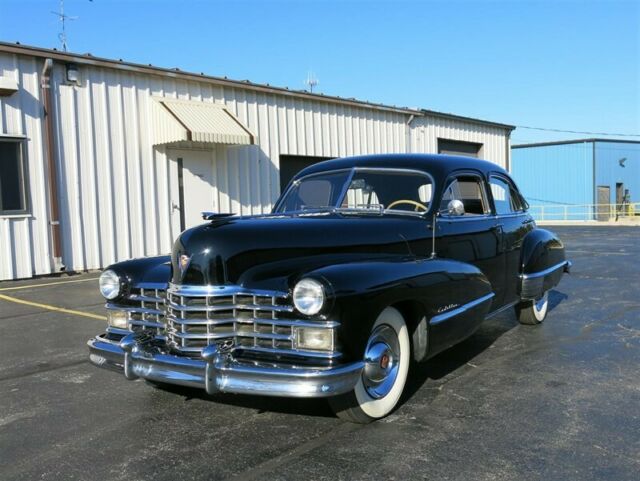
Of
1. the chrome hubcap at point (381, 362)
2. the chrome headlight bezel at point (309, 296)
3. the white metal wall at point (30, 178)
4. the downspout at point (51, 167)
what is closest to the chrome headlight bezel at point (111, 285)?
the chrome headlight bezel at point (309, 296)

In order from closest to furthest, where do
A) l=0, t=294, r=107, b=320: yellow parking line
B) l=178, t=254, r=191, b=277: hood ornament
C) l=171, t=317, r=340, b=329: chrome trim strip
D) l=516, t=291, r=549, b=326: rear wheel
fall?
l=171, t=317, r=340, b=329: chrome trim strip → l=178, t=254, r=191, b=277: hood ornament → l=516, t=291, r=549, b=326: rear wheel → l=0, t=294, r=107, b=320: yellow parking line

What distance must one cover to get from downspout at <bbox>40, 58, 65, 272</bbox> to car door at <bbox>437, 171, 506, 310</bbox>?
25.6 feet

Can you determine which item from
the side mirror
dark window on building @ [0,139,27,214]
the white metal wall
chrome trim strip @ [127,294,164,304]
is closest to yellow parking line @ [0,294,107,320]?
the white metal wall

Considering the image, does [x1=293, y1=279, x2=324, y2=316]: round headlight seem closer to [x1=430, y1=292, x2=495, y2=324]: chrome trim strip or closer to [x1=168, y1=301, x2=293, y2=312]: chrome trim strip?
[x1=168, y1=301, x2=293, y2=312]: chrome trim strip

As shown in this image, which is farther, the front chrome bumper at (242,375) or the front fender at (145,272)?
the front fender at (145,272)

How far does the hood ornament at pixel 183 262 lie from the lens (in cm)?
344

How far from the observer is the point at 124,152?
37.0ft

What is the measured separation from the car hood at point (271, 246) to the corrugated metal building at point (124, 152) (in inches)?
298

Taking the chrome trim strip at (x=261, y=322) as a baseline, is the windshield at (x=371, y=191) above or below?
above

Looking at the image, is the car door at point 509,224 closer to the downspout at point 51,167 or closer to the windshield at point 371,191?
the windshield at point 371,191

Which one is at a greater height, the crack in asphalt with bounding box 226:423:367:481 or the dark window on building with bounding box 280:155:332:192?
the dark window on building with bounding box 280:155:332:192

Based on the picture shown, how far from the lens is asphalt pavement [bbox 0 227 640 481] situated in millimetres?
2879

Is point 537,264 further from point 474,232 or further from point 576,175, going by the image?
point 576,175

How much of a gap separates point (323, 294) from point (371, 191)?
6.06 feet
